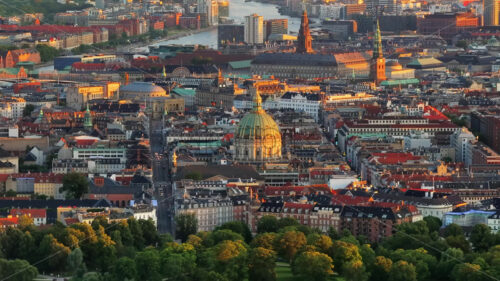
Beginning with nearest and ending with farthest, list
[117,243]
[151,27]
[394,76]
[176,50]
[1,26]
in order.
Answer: [117,243]
[394,76]
[176,50]
[1,26]
[151,27]

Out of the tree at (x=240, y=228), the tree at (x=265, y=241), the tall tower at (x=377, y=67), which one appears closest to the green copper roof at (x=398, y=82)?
the tall tower at (x=377, y=67)

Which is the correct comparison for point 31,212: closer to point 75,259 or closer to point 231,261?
point 75,259

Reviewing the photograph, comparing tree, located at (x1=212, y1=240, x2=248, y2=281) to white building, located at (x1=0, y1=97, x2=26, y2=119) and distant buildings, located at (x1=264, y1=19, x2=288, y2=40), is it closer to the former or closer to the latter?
white building, located at (x1=0, y1=97, x2=26, y2=119)

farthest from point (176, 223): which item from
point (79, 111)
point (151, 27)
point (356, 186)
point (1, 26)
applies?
point (151, 27)

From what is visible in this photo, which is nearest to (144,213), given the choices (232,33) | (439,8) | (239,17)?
(232,33)

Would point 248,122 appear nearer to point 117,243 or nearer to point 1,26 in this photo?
point 117,243

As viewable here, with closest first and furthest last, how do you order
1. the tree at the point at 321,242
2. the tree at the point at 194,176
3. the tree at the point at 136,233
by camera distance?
the tree at the point at 321,242
the tree at the point at 136,233
the tree at the point at 194,176

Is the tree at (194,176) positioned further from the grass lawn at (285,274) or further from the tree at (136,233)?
the grass lawn at (285,274)
